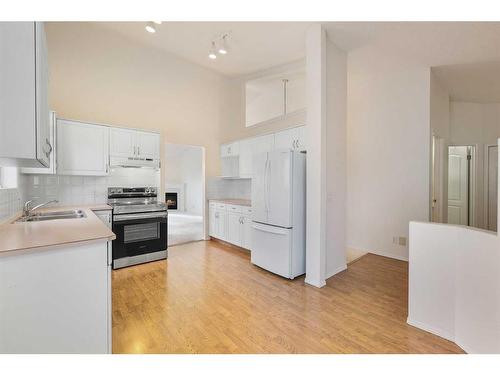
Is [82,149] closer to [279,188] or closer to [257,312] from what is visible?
[279,188]

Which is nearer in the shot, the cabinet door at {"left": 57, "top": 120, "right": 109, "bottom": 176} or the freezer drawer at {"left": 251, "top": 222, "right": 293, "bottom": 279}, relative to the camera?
the freezer drawer at {"left": 251, "top": 222, "right": 293, "bottom": 279}

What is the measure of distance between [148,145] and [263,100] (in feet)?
9.22

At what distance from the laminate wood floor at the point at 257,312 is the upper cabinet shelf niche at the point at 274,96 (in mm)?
3005

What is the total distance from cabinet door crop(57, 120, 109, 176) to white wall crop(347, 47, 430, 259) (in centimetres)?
386

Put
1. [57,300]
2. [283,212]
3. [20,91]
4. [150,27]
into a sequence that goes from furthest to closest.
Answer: [150,27], [283,212], [57,300], [20,91]

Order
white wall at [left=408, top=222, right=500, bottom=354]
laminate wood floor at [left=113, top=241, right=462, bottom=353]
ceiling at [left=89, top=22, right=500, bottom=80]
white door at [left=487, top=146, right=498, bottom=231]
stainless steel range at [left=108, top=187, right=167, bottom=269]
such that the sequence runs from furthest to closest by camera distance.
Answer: white door at [left=487, top=146, right=498, bottom=231] → stainless steel range at [left=108, top=187, right=167, bottom=269] → ceiling at [left=89, top=22, right=500, bottom=80] → laminate wood floor at [left=113, top=241, right=462, bottom=353] → white wall at [left=408, top=222, right=500, bottom=354]

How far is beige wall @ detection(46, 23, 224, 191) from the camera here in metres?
3.42

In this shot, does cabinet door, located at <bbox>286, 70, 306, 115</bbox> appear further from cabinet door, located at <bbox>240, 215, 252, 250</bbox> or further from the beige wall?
cabinet door, located at <bbox>240, 215, 252, 250</bbox>

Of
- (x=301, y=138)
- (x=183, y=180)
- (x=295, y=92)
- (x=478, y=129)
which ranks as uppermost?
(x=295, y=92)

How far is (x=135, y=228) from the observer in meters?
3.38

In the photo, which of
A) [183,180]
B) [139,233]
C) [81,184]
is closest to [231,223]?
[139,233]

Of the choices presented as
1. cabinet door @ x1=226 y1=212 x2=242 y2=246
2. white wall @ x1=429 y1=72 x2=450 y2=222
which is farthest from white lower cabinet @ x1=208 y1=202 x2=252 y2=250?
white wall @ x1=429 y1=72 x2=450 y2=222
